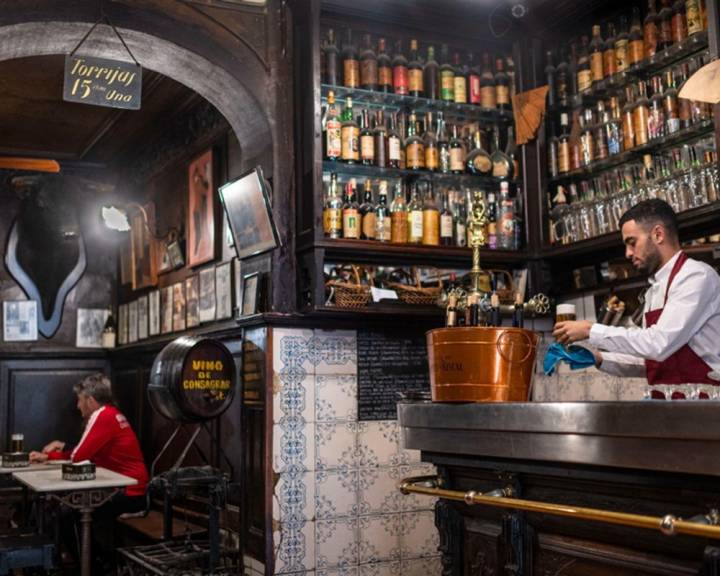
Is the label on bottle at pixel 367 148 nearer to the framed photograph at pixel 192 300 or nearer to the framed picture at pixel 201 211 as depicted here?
the framed picture at pixel 201 211

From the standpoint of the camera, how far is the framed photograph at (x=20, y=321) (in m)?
8.34

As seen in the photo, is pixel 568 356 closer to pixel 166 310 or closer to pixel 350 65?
pixel 350 65

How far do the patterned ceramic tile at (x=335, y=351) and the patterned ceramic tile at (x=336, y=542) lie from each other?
832mm

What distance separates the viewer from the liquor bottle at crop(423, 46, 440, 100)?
531 cm

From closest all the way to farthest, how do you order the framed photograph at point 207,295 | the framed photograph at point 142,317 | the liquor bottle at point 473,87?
1. the liquor bottle at point 473,87
2. the framed photograph at point 207,295
3. the framed photograph at point 142,317

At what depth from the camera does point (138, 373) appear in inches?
320

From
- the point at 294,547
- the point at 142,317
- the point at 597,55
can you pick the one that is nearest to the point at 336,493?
the point at 294,547

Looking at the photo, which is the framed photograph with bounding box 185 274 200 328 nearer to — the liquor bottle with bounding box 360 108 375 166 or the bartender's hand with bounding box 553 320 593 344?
the liquor bottle with bounding box 360 108 375 166

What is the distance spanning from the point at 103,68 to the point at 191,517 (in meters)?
3.42

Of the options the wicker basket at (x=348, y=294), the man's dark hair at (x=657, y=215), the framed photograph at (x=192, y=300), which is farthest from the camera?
the framed photograph at (x=192, y=300)

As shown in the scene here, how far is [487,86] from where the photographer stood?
5469 millimetres

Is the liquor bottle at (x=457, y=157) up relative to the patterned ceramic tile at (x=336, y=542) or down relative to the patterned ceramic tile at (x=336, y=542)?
up

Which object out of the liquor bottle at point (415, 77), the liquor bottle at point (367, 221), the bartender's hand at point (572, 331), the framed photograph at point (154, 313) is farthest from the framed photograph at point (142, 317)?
the bartender's hand at point (572, 331)

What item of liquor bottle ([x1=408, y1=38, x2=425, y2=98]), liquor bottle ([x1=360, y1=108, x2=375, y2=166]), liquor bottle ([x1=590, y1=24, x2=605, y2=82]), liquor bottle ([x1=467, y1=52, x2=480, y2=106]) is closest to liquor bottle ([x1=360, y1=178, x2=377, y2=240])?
liquor bottle ([x1=360, y1=108, x2=375, y2=166])
